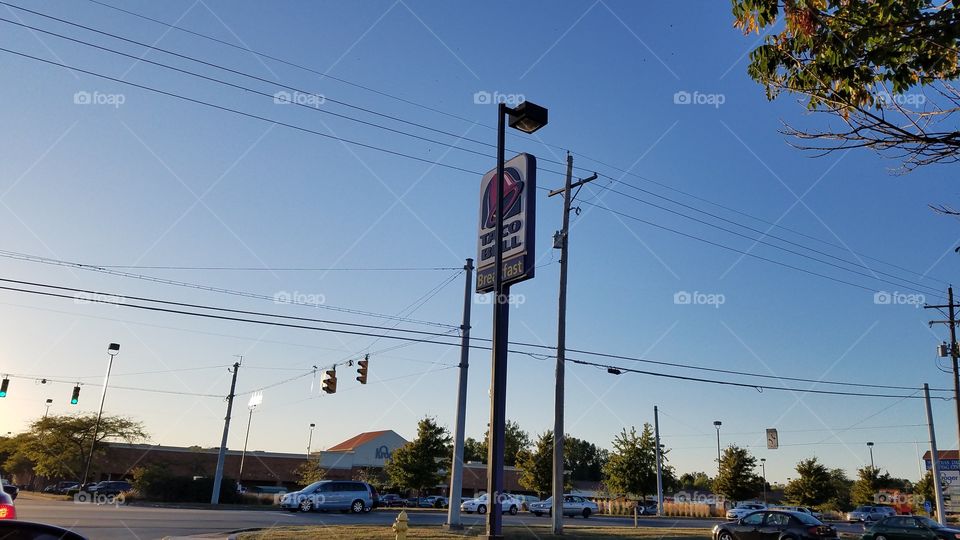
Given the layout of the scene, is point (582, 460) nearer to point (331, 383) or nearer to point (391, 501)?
point (391, 501)

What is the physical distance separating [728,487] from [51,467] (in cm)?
5519

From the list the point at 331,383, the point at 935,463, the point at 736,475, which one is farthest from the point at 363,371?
the point at 736,475

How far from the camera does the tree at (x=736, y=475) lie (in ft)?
171

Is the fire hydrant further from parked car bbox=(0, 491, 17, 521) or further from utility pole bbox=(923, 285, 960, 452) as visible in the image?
utility pole bbox=(923, 285, 960, 452)

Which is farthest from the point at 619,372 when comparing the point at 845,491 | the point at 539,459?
the point at 845,491

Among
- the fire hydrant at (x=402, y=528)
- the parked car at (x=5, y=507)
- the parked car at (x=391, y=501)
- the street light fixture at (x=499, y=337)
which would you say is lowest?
the parked car at (x=391, y=501)

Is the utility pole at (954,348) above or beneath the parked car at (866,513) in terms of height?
above

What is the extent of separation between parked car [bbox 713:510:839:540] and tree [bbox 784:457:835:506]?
3975 cm

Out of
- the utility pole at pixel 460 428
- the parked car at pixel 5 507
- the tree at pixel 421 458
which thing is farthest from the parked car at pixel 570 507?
the parked car at pixel 5 507

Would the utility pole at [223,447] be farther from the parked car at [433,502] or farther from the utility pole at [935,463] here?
the utility pole at [935,463]

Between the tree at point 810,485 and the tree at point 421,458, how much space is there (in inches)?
1172

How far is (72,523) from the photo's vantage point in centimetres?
1881

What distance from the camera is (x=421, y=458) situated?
4931 centimetres

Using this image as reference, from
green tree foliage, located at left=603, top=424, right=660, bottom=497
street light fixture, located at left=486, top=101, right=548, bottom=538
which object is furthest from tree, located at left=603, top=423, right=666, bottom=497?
street light fixture, located at left=486, top=101, right=548, bottom=538
